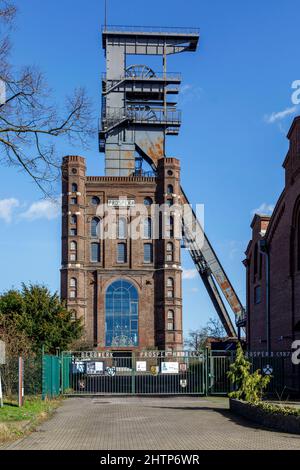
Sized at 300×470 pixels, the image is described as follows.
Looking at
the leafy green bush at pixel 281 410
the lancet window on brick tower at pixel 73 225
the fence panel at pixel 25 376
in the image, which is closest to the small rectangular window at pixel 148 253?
the lancet window on brick tower at pixel 73 225

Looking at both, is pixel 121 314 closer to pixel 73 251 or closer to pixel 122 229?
pixel 73 251

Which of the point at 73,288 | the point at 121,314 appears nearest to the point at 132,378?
the point at 73,288

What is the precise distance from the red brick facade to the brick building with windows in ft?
117

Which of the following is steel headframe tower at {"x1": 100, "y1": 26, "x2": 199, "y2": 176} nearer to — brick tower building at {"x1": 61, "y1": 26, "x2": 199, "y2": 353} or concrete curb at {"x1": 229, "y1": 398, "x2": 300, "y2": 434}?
brick tower building at {"x1": 61, "y1": 26, "x2": 199, "y2": 353}

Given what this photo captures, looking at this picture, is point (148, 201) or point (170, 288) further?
point (148, 201)

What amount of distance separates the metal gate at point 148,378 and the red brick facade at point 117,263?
36.1 m

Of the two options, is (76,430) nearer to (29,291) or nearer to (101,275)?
(29,291)

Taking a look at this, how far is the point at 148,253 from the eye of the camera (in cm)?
8094

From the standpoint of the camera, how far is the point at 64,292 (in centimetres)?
7762

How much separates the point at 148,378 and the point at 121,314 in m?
38.5

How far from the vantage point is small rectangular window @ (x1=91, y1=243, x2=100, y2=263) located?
80.1 meters

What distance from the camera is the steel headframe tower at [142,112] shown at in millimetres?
79562
